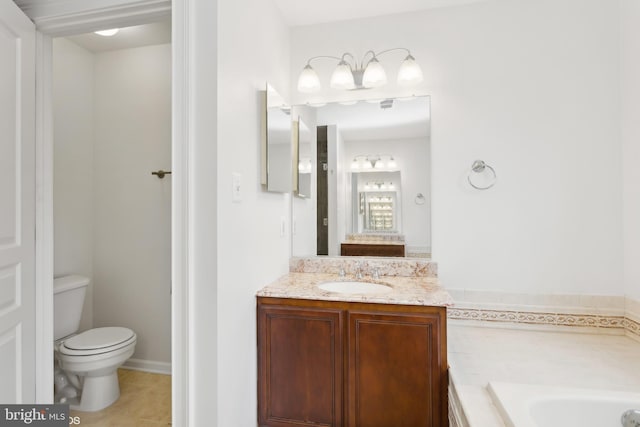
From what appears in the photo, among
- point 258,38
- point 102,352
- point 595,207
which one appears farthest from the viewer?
point 102,352

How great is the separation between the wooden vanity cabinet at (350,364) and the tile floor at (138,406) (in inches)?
32.6

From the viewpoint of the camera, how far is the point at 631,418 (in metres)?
1.16

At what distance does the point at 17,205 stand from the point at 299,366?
142cm

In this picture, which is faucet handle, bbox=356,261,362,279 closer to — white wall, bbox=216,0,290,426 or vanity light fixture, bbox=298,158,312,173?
white wall, bbox=216,0,290,426

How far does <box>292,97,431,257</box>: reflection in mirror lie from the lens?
2.12 meters

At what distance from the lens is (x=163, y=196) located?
8.54ft

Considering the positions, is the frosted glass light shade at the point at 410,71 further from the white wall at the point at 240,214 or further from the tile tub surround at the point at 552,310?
the tile tub surround at the point at 552,310

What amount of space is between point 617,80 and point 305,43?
5.94 ft

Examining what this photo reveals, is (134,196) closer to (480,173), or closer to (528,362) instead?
(480,173)

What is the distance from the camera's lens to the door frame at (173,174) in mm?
1300

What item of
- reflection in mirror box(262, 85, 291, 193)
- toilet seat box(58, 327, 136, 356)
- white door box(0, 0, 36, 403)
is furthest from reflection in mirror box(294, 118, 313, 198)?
toilet seat box(58, 327, 136, 356)

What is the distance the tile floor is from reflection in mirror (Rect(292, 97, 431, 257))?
50.6 inches

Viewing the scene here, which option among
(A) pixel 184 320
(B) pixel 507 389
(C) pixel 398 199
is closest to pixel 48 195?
(A) pixel 184 320

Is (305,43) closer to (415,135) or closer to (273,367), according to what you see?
(415,135)
